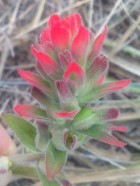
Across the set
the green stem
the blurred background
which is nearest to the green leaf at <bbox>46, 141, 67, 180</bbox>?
the green stem

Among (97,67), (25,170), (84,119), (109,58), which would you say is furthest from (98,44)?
(109,58)

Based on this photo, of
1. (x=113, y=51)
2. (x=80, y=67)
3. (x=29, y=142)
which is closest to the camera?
(x=80, y=67)

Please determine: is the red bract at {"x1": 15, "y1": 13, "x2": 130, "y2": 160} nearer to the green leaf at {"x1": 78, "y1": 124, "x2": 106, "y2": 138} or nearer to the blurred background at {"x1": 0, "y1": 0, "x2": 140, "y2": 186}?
the green leaf at {"x1": 78, "y1": 124, "x2": 106, "y2": 138}

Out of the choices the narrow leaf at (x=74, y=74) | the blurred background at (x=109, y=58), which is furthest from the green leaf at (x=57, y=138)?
the blurred background at (x=109, y=58)

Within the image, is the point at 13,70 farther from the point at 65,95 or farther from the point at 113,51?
the point at 65,95

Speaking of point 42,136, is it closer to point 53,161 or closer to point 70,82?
point 53,161

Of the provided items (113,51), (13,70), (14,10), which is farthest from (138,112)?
(14,10)

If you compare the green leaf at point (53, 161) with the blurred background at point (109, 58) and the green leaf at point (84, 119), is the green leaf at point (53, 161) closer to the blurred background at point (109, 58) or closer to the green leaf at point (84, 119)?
the green leaf at point (84, 119)
